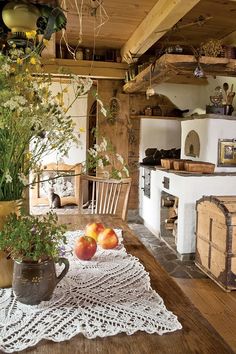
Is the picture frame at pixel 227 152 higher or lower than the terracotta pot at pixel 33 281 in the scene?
higher

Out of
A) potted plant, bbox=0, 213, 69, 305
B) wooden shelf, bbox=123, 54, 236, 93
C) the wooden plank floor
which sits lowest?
the wooden plank floor

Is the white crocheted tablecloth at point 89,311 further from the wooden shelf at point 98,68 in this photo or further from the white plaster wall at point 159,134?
the white plaster wall at point 159,134

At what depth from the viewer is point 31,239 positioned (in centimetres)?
83

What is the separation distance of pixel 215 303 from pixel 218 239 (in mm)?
506

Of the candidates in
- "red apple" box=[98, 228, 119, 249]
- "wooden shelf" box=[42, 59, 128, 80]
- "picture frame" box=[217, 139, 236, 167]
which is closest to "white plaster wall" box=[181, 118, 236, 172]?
"picture frame" box=[217, 139, 236, 167]

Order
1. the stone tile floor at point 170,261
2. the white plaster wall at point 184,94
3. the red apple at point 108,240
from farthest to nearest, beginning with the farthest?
the white plaster wall at point 184,94 < the stone tile floor at point 170,261 < the red apple at point 108,240

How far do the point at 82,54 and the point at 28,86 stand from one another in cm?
385

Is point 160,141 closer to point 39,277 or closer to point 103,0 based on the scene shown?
point 103,0

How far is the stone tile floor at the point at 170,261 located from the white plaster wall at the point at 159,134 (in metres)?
1.47

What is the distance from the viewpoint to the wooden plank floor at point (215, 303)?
2.09 m

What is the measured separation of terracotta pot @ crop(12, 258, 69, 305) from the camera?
0.82 m

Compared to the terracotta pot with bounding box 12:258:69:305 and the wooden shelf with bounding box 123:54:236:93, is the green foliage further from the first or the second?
the wooden shelf with bounding box 123:54:236:93

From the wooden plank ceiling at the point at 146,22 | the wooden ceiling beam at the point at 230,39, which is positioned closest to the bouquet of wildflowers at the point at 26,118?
the wooden plank ceiling at the point at 146,22

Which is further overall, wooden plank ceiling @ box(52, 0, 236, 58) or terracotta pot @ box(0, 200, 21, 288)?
wooden plank ceiling @ box(52, 0, 236, 58)
